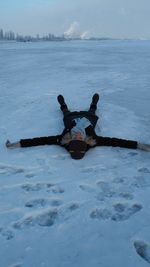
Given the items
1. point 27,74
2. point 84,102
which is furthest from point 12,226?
point 27,74

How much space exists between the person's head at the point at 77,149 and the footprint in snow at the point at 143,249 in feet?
6.99

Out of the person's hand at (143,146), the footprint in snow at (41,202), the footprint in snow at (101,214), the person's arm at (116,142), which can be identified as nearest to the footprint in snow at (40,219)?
the footprint in snow at (41,202)

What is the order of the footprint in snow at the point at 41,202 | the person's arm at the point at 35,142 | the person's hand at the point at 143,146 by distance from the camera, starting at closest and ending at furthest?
the footprint in snow at the point at 41,202
the person's hand at the point at 143,146
the person's arm at the point at 35,142

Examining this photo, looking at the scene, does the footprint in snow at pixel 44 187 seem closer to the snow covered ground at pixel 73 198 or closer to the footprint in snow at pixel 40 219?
the snow covered ground at pixel 73 198

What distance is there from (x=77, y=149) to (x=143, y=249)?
2296 millimetres

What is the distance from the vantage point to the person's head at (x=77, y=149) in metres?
5.34

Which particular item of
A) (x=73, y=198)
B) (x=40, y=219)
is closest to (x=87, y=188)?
(x=73, y=198)

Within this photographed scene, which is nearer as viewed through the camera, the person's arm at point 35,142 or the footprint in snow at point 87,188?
the footprint in snow at point 87,188

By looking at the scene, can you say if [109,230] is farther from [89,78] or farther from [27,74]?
[27,74]

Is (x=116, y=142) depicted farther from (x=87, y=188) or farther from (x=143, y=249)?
(x=143, y=249)

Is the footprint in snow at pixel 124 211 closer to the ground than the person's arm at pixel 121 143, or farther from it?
closer to the ground

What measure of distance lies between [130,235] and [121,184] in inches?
42.4

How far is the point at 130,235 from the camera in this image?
351 centimetres

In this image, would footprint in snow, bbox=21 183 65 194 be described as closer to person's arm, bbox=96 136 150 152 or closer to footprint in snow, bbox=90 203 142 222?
footprint in snow, bbox=90 203 142 222
